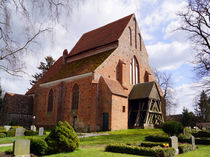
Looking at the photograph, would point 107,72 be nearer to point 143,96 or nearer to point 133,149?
point 143,96

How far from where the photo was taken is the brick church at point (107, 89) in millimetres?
23984

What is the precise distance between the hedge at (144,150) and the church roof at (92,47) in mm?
14282

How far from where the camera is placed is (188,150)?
500 inches

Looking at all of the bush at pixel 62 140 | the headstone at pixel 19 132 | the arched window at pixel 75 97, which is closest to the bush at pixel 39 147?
the bush at pixel 62 140

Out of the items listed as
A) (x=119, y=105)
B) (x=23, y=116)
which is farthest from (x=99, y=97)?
(x=23, y=116)

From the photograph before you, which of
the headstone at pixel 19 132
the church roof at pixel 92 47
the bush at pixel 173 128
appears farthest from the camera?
the church roof at pixel 92 47

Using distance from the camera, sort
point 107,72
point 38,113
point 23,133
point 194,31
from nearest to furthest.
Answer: point 23,133
point 194,31
point 107,72
point 38,113

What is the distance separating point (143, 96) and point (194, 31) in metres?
9.94

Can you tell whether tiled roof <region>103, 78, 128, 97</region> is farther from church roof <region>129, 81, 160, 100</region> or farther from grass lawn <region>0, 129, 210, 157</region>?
grass lawn <region>0, 129, 210, 157</region>

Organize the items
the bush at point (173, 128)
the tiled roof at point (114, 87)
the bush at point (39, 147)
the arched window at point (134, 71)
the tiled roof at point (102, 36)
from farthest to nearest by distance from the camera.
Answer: the tiled roof at point (102, 36) → the arched window at point (134, 71) → the tiled roof at point (114, 87) → the bush at point (173, 128) → the bush at point (39, 147)

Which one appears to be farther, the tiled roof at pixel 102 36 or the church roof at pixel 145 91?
the tiled roof at pixel 102 36

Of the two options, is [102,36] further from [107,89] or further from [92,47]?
[107,89]

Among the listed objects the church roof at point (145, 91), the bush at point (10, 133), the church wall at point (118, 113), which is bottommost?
the bush at point (10, 133)

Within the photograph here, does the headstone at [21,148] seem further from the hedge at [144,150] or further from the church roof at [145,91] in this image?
the church roof at [145,91]
